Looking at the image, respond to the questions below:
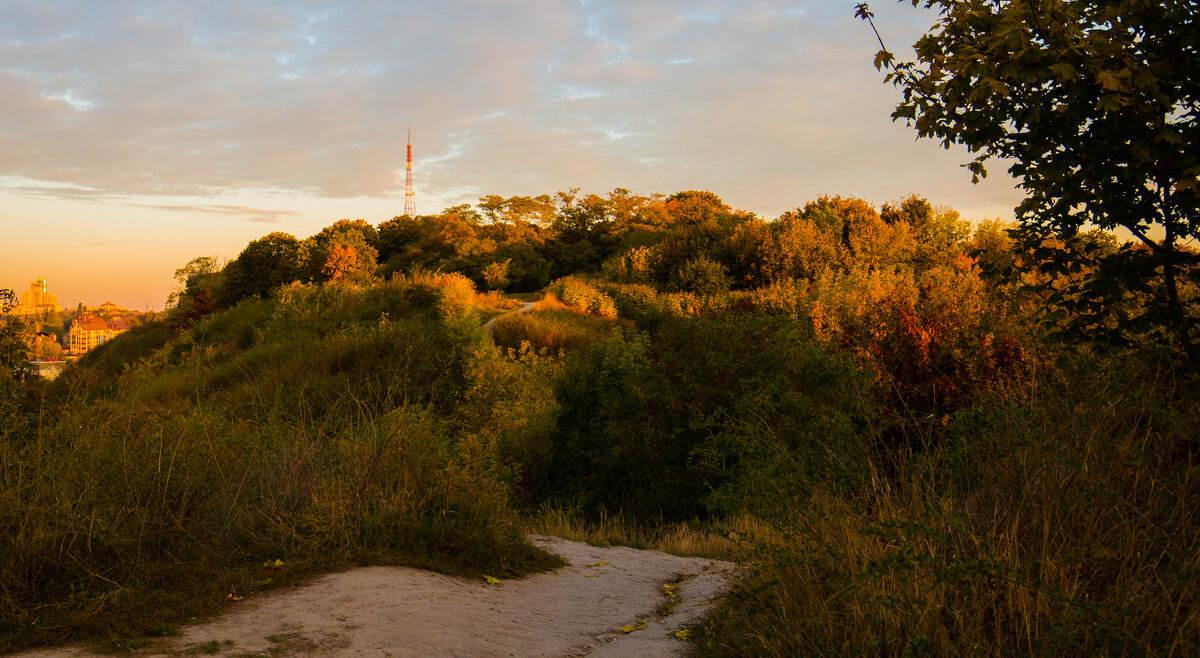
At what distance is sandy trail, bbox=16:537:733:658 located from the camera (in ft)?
16.4

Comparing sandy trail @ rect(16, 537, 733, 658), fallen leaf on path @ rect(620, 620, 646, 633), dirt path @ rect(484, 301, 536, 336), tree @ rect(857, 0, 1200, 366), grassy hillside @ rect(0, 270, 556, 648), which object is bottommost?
fallen leaf on path @ rect(620, 620, 646, 633)

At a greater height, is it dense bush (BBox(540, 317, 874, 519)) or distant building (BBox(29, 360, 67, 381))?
distant building (BBox(29, 360, 67, 381))

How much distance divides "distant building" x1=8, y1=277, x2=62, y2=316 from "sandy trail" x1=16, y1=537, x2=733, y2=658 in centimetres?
650

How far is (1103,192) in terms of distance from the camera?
15.5ft

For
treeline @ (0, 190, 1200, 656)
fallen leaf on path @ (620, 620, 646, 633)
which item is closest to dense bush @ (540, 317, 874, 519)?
treeline @ (0, 190, 1200, 656)

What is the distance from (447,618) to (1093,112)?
518 cm

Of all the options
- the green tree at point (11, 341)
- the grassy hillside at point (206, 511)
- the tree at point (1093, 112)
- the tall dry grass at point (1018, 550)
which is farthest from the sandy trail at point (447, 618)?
the green tree at point (11, 341)

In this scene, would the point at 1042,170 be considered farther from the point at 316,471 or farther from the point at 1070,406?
the point at 316,471

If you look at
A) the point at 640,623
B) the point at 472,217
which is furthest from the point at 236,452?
the point at 472,217

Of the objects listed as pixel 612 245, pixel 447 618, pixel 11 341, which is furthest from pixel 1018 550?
pixel 612 245

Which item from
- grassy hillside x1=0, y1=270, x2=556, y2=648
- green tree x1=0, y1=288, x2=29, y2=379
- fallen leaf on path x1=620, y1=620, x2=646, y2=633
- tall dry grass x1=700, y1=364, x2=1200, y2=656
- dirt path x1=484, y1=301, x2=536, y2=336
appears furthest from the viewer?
dirt path x1=484, y1=301, x2=536, y2=336

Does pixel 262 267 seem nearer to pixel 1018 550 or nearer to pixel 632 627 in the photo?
pixel 632 627

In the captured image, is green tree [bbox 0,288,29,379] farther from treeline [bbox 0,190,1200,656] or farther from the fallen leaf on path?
the fallen leaf on path

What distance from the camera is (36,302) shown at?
10.5 m
